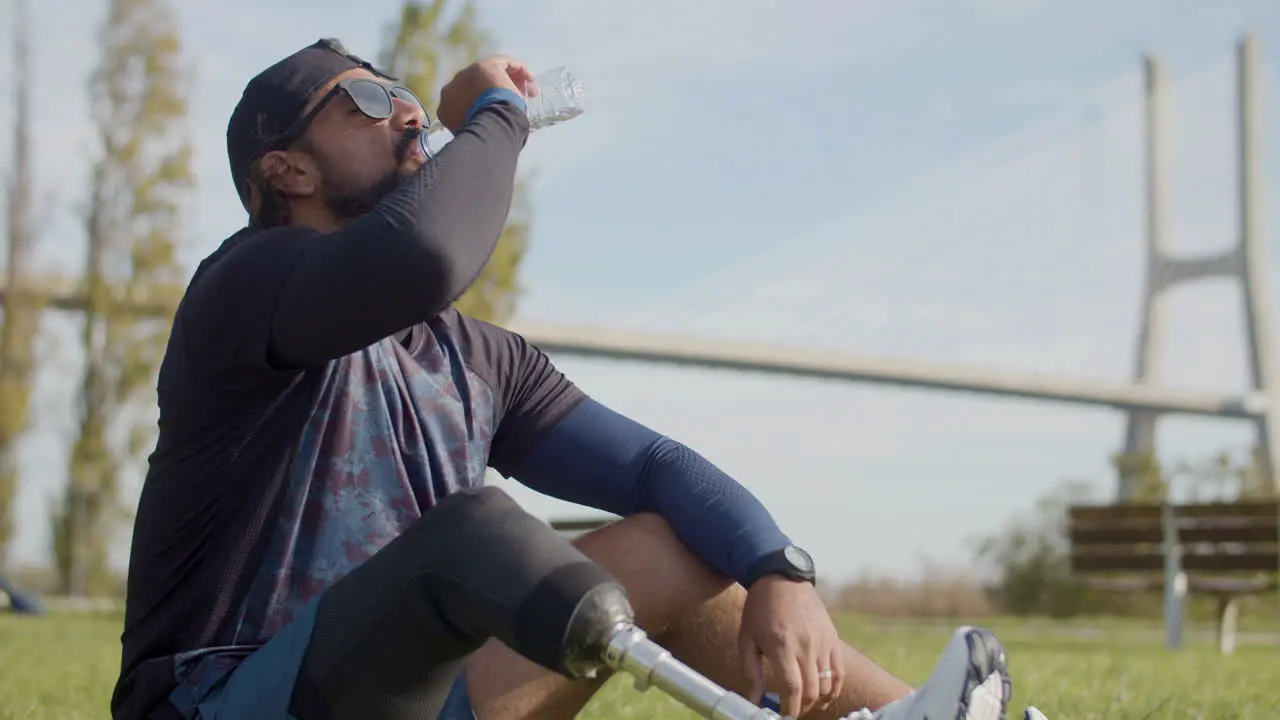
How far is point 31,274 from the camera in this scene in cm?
2098

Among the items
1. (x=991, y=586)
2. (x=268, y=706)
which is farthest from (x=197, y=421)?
(x=991, y=586)

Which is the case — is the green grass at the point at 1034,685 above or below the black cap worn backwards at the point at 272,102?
below

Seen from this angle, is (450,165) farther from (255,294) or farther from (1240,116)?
(1240,116)

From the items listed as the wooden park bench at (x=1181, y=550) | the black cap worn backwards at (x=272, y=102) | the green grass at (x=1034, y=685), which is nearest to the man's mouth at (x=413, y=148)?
the black cap worn backwards at (x=272, y=102)

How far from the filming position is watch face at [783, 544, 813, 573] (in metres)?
1.87

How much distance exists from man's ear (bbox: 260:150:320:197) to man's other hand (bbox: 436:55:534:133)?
0.20 m

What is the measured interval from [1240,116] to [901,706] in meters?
32.4

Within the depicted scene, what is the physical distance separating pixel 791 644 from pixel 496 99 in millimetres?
792

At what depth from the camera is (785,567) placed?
6.11 ft

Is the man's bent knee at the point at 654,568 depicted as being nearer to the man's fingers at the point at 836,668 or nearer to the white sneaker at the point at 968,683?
the man's fingers at the point at 836,668

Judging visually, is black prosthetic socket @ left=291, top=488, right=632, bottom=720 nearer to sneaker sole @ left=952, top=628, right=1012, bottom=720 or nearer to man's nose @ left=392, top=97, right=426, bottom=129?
sneaker sole @ left=952, top=628, right=1012, bottom=720

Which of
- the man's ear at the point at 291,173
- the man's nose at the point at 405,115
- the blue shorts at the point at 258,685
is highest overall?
the man's nose at the point at 405,115

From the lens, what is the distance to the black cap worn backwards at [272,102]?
212 centimetres

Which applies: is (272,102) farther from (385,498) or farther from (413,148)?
(385,498)
